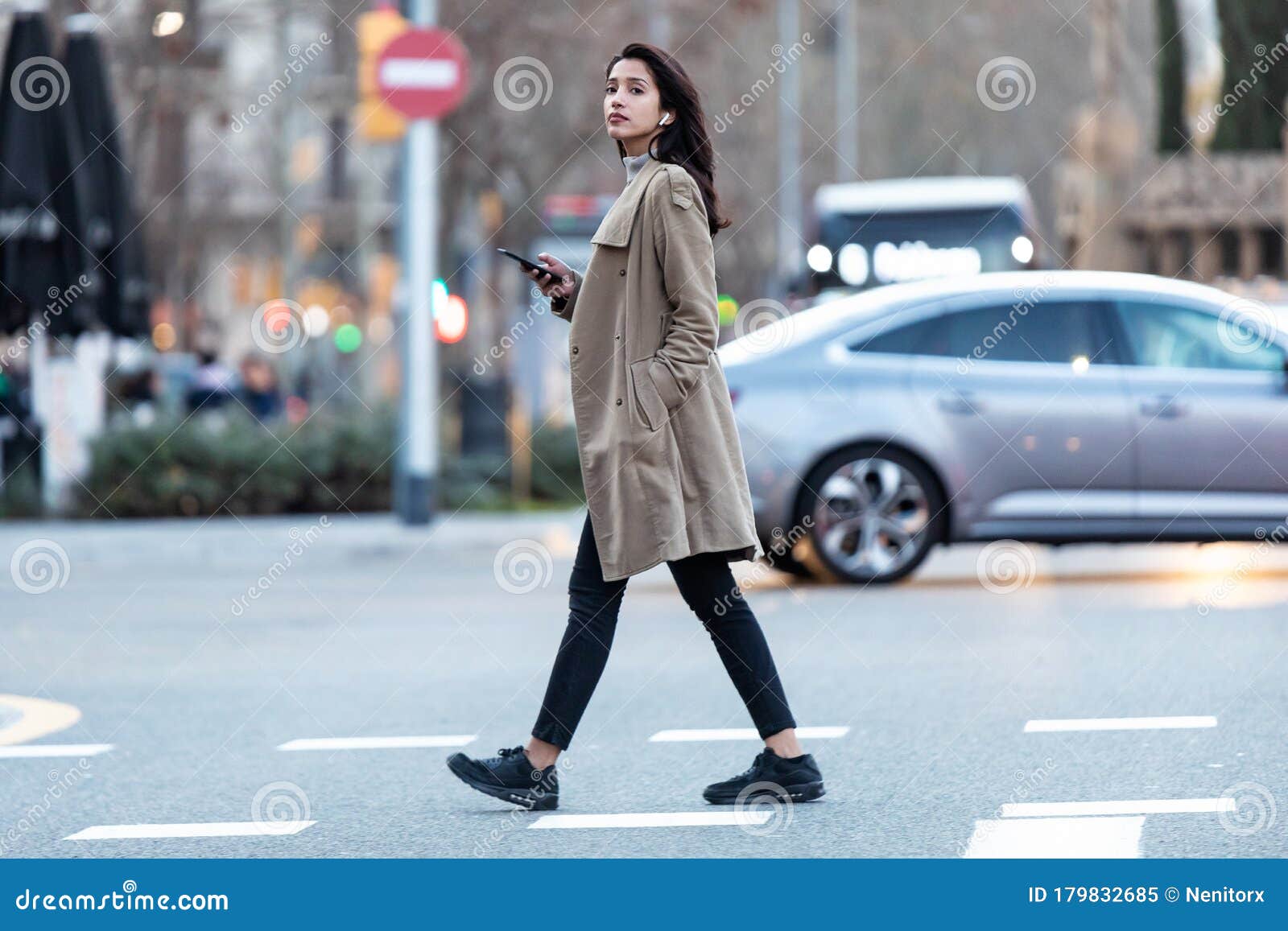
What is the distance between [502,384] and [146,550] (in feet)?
18.8

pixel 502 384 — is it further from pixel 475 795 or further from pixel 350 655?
pixel 475 795

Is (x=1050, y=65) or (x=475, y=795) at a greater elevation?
(x=1050, y=65)

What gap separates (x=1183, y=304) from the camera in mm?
11258
